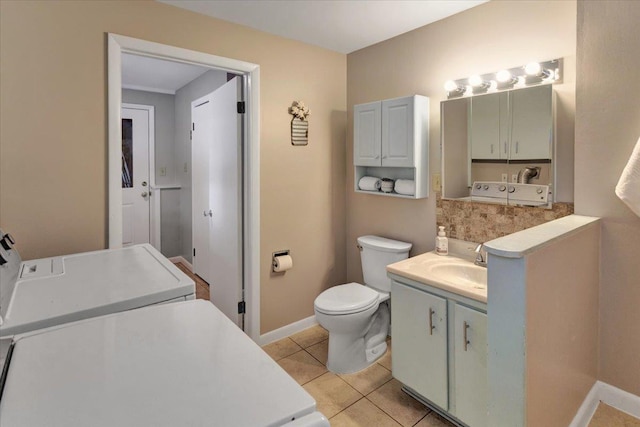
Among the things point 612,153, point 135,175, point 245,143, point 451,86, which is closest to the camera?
point 612,153

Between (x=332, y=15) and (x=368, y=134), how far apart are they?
0.82 meters

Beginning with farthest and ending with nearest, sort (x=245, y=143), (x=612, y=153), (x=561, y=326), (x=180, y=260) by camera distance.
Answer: (x=180, y=260) < (x=245, y=143) < (x=612, y=153) < (x=561, y=326)

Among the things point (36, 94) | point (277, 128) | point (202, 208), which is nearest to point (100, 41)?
point (36, 94)

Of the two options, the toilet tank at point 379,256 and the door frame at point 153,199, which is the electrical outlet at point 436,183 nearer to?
the toilet tank at point 379,256

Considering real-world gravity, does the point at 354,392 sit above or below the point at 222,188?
below

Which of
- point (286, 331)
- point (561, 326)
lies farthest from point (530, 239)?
point (286, 331)

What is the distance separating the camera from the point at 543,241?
1.20 meters

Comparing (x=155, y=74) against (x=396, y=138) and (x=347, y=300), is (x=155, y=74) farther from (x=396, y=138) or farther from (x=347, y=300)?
(x=347, y=300)

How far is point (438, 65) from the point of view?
2.38 m

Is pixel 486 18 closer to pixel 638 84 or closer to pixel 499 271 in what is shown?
pixel 638 84

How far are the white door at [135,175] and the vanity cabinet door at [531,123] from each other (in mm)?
4099

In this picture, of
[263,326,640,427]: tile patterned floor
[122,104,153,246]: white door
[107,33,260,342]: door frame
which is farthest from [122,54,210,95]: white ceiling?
[263,326,640,427]: tile patterned floor

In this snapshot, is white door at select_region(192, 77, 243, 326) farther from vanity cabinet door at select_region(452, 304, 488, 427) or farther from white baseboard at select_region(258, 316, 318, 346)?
vanity cabinet door at select_region(452, 304, 488, 427)

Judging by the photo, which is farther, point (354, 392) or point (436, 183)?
point (436, 183)
